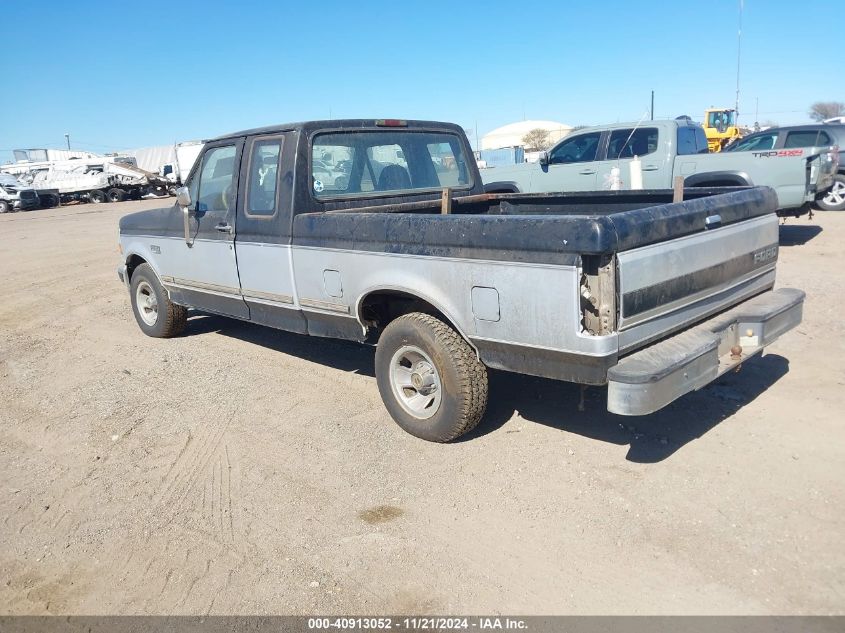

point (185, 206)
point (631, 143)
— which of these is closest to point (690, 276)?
point (185, 206)

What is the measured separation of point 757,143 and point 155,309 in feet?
37.4

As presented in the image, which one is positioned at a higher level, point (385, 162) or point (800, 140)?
point (800, 140)

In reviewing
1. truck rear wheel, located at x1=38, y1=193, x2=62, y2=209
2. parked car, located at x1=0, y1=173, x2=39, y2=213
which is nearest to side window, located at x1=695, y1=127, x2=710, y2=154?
parked car, located at x1=0, y1=173, x2=39, y2=213

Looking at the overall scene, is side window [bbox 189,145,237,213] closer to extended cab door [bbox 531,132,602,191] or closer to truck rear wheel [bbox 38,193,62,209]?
extended cab door [bbox 531,132,602,191]

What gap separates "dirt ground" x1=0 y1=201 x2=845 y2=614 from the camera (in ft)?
9.71

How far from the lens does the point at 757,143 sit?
13.0 m

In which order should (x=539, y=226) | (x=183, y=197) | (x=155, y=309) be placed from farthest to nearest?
(x=155, y=309), (x=183, y=197), (x=539, y=226)

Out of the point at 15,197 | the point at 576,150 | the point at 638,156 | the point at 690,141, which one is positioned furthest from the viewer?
the point at 15,197

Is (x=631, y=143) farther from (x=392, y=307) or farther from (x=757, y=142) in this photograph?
(x=392, y=307)

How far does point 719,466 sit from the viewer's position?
3.78 meters

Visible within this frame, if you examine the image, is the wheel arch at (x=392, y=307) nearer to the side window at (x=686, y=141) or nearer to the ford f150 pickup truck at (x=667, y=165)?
the ford f150 pickup truck at (x=667, y=165)

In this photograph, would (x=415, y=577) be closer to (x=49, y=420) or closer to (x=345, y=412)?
(x=345, y=412)

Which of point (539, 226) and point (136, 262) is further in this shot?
point (136, 262)

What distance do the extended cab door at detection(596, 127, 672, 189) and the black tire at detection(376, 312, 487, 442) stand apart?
22.1 feet
